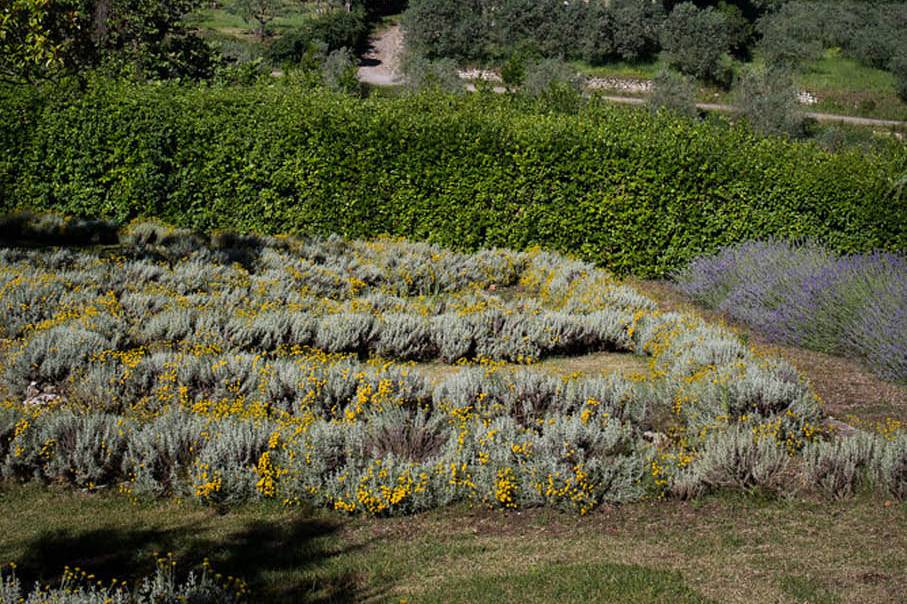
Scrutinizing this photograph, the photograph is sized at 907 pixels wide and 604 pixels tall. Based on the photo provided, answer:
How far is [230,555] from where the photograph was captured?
4438 millimetres

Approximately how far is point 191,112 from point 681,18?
44.1 meters

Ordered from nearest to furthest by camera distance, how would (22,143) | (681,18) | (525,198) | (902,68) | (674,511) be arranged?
(674,511)
(525,198)
(22,143)
(902,68)
(681,18)

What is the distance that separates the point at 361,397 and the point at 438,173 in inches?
257

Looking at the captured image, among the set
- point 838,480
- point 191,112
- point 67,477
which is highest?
point 191,112

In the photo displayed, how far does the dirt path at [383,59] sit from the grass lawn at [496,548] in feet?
121

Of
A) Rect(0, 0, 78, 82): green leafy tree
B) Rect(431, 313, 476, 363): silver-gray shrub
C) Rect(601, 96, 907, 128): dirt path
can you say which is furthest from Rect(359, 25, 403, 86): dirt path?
Rect(431, 313, 476, 363): silver-gray shrub

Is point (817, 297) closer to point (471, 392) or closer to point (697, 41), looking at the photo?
point (471, 392)

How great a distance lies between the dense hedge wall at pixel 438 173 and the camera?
452 inches

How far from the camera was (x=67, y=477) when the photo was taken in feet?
17.6

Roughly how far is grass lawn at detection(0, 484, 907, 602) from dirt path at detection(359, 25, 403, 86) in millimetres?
36852

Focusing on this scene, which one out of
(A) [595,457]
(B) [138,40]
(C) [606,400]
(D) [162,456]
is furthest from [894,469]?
(B) [138,40]

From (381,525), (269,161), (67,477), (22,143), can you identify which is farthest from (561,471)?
(22,143)

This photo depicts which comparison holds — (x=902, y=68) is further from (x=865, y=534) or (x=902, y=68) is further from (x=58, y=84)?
(x=865, y=534)

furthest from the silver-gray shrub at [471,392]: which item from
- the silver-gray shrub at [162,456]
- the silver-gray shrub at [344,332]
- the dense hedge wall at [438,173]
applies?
the dense hedge wall at [438,173]
